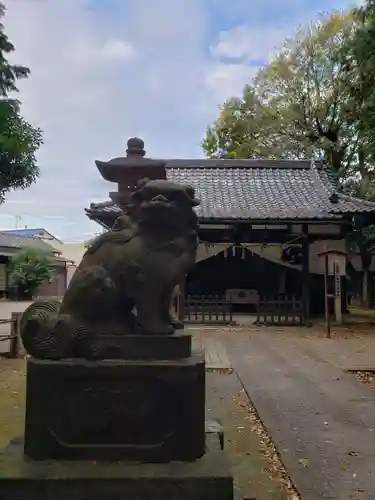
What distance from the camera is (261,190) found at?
16.5 metres

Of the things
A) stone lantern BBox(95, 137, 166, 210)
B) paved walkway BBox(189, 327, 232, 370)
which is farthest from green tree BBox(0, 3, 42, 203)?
paved walkway BBox(189, 327, 232, 370)

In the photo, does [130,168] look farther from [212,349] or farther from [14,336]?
[212,349]

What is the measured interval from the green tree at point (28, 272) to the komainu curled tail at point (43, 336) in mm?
25314

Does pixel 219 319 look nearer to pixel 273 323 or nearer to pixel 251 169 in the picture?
pixel 273 323

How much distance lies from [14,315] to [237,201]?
8584 mm

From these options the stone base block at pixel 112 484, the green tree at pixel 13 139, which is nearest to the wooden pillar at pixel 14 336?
the green tree at pixel 13 139

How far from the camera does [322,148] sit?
23.5 meters

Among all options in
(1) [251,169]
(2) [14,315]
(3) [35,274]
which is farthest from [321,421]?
(3) [35,274]

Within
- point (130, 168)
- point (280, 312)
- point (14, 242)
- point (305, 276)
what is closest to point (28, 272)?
point (14, 242)

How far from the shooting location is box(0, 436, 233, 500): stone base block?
2514mm

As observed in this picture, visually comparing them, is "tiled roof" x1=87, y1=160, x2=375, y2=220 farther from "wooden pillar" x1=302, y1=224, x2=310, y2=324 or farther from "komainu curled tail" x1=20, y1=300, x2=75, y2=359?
"komainu curled tail" x1=20, y1=300, x2=75, y2=359

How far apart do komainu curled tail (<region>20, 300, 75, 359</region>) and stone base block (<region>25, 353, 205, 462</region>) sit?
91 mm

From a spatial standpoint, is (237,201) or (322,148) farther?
(322,148)

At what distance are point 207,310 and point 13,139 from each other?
769 cm
